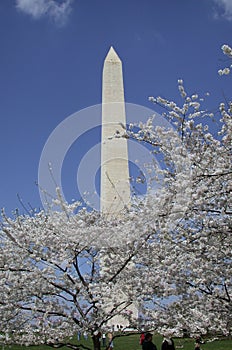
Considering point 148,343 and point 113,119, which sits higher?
point 113,119

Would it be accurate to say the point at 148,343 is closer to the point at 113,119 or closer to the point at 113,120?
the point at 113,120

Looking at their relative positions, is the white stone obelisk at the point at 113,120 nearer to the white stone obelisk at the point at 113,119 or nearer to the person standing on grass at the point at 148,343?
the white stone obelisk at the point at 113,119

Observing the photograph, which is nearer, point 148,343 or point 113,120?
point 148,343

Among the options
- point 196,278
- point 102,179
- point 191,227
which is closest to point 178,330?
point 196,278

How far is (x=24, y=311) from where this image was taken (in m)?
5.72

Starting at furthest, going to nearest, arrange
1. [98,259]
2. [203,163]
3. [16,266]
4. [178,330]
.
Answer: [98,259] → [16,266] → [178,330] → [203,163]

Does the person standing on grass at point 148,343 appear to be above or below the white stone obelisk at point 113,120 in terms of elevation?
below

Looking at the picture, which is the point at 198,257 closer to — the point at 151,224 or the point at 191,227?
the point at 191,227

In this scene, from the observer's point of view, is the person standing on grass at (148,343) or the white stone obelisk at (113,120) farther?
the white stone obelisk at (113,120)

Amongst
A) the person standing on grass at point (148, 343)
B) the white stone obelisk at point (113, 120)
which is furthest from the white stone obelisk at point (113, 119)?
the person standing on grass at point (148, 343)

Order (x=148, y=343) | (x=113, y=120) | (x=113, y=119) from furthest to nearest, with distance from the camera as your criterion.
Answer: (x=113, y=119) < (x=113, y=120) < (x=148, y=343)

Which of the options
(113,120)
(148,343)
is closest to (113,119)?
(113,120)

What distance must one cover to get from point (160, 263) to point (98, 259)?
1223mm

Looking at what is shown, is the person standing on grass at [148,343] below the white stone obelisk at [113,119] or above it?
below
